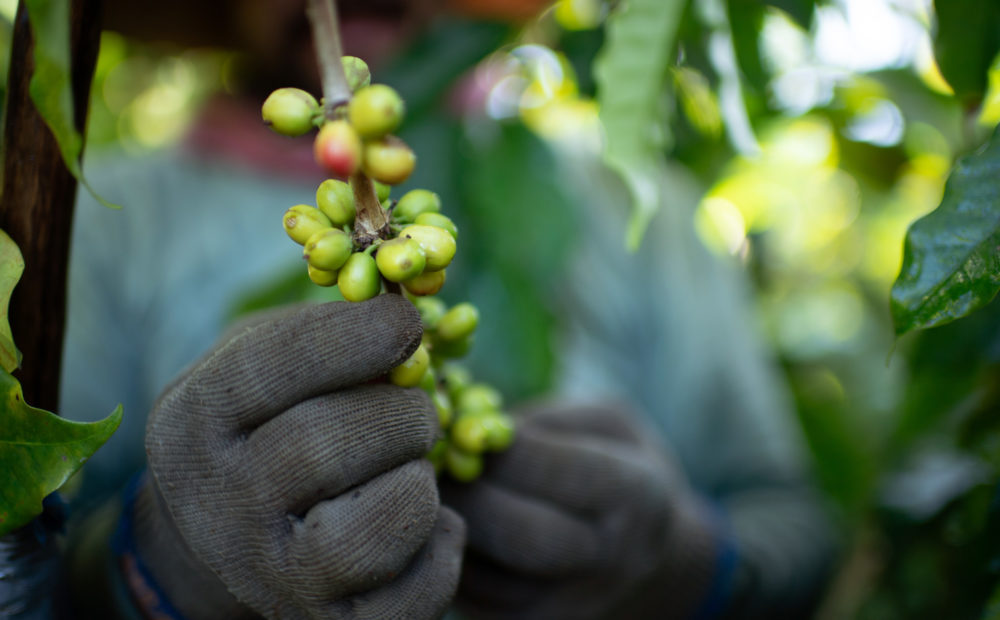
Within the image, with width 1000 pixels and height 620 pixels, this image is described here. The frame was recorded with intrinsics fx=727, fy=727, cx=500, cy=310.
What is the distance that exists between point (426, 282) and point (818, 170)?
6.33ft

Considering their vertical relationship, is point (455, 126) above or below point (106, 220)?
above

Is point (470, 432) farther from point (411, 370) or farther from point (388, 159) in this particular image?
point (388, 159)

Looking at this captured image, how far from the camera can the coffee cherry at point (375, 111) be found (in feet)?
1.55

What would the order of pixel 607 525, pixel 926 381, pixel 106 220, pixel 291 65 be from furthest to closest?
pixel 291 65, pixel 106 220, pixel 926 381, pixel 607 525

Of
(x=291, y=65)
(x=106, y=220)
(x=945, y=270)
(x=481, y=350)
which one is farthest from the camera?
(x=291, y=65)

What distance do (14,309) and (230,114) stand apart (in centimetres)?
149

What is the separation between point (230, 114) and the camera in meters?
1.99

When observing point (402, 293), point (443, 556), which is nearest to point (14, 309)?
point (402, 293)

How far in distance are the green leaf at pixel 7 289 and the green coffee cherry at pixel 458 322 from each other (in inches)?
13.7

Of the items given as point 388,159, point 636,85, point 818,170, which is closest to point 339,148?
point 388,159

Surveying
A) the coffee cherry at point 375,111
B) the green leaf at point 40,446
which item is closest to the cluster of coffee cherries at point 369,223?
the coffee cherry at point 375,111

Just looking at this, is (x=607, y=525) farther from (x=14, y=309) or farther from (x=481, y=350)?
(x=14, y=309)

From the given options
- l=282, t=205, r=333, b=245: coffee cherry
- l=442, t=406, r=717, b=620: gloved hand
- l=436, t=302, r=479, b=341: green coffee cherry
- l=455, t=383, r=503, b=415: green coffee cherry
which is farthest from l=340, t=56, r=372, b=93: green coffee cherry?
l=442, t=406, r=717, b=620: gloved hand

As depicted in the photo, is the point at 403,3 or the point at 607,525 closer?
the point at 607,525
